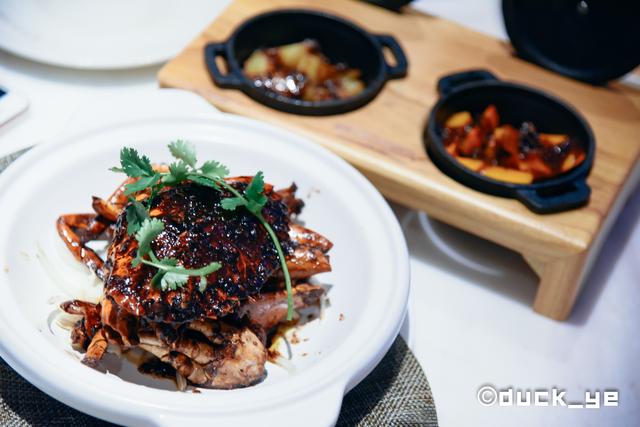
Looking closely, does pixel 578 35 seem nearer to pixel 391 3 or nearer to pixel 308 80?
pixel 391 3

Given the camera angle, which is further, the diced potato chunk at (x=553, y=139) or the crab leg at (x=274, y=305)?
the diced potato chunk at (x=553, y=139)

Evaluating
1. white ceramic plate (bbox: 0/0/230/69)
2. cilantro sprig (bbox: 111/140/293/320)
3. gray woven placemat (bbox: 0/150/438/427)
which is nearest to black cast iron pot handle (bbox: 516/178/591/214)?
gray woven placemat (bbox: 0/150/438/427)

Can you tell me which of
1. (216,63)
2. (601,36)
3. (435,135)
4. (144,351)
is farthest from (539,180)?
(144,351)

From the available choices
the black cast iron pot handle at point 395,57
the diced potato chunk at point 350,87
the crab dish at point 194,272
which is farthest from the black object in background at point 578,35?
the crab dish at point 194,272

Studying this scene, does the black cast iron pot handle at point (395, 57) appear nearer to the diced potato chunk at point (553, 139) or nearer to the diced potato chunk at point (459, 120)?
the diced potato chunk at point (459, 120)

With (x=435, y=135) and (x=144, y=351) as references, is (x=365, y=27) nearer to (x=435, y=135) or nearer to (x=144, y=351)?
(x=435, y=135)

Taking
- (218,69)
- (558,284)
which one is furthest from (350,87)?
(558,284)
